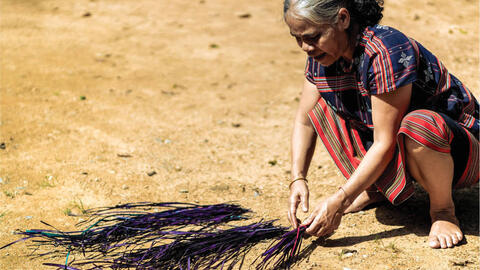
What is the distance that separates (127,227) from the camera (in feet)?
8.88

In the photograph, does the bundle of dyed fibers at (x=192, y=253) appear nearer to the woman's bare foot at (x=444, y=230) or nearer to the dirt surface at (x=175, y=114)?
the dirt surface at (x=175, y=114)

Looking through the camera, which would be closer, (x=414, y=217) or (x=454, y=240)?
(x=454, y=240)

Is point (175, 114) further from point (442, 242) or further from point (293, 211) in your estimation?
point (442, 242)

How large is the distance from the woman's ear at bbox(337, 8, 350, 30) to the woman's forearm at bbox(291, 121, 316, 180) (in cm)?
72

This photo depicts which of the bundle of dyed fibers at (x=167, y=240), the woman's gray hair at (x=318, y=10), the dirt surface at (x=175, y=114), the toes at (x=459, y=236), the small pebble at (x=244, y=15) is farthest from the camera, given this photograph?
the small pebble at (x=244, y=15)

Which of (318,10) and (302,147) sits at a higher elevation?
(318,10)

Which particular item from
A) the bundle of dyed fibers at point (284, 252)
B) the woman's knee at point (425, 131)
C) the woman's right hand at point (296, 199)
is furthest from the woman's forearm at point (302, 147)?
the woman's knee at point (425, 131)

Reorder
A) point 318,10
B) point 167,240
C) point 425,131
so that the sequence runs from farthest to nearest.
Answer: point 167,240
point 425,131
point 318,10

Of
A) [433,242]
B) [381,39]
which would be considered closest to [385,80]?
[381,39]

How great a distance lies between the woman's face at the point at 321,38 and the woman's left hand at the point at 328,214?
0.69 metres

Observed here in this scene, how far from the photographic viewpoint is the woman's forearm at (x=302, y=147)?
281cm

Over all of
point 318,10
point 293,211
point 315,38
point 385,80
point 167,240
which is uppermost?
point 318,10

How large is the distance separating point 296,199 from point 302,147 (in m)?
0.34

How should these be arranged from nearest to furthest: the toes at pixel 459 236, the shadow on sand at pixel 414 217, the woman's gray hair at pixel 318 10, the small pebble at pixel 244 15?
the woman's gray hair at pixel 318 10, the toes at pixel 459 236, the shadow on sand at pixel 414 217, the small pebble at pixel 244 15
